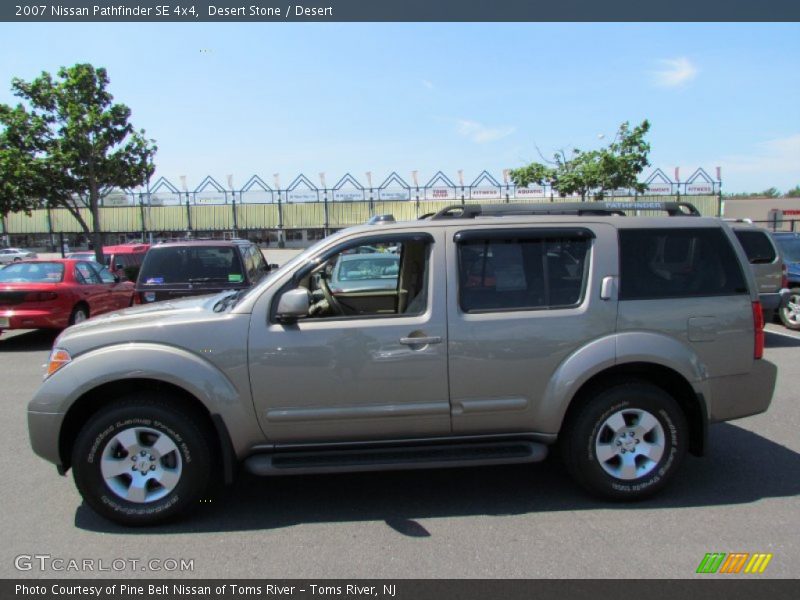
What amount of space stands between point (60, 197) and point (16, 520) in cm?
1854

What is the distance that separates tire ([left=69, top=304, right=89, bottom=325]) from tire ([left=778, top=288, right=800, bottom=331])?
1289 centimetres

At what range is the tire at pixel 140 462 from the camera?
11.9 ft

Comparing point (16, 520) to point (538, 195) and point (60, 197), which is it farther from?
point (538, 195)

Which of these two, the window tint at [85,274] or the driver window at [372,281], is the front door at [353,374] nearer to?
the driver window at [372,281]

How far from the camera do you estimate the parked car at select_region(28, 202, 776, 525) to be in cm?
366

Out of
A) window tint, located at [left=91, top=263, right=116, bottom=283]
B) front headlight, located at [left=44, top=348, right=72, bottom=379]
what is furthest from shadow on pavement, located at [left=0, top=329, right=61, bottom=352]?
front headlight, located at [left=44, top=348, right=72, bottom=379]

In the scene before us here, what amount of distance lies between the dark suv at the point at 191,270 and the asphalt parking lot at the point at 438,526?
183 inches

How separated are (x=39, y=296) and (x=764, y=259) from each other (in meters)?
12.1

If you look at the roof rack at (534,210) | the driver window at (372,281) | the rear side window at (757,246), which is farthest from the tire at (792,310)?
the driver window at (372,281)

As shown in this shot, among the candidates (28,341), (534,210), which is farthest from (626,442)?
(28,341)

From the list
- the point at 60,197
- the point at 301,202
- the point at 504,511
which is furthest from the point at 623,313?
the point at 301,202

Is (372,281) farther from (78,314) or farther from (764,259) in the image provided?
(764,259)

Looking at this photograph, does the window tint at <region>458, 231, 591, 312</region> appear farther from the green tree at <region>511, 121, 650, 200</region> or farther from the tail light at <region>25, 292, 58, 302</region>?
the green tree at <region>511, 121, 650, 200</region>
